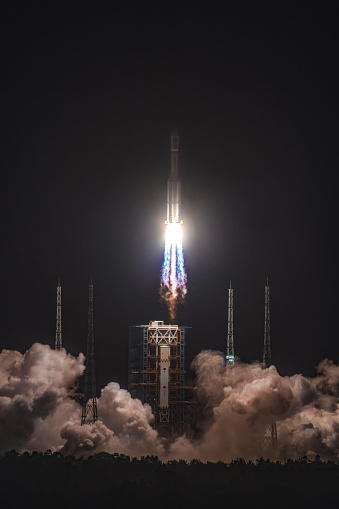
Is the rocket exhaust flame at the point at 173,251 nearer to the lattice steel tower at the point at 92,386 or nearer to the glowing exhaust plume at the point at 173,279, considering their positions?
the glowing exhaust plume at the point at 173,279

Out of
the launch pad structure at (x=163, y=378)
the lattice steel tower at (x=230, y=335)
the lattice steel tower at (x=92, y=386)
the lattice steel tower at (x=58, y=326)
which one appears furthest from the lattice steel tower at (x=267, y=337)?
the lattice steel tower at (x=58, y=326)

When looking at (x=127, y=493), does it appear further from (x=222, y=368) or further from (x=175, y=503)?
(x=222, y=368)

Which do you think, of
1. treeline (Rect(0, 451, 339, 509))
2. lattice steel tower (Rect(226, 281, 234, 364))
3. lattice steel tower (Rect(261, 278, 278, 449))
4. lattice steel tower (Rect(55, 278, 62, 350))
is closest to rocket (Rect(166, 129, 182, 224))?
lattice steel tower (Rect(226, 281, 234, 364))

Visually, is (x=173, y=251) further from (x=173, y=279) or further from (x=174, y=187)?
(x=174, y=187)

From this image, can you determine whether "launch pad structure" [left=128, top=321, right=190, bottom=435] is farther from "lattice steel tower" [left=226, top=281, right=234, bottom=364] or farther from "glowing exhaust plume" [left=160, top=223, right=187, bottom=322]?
"glowing exhaust plume" [left=160, top=223, right=187, bottom=322]

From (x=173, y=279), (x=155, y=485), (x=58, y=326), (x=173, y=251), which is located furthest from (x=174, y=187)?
(x=155, y=485)
